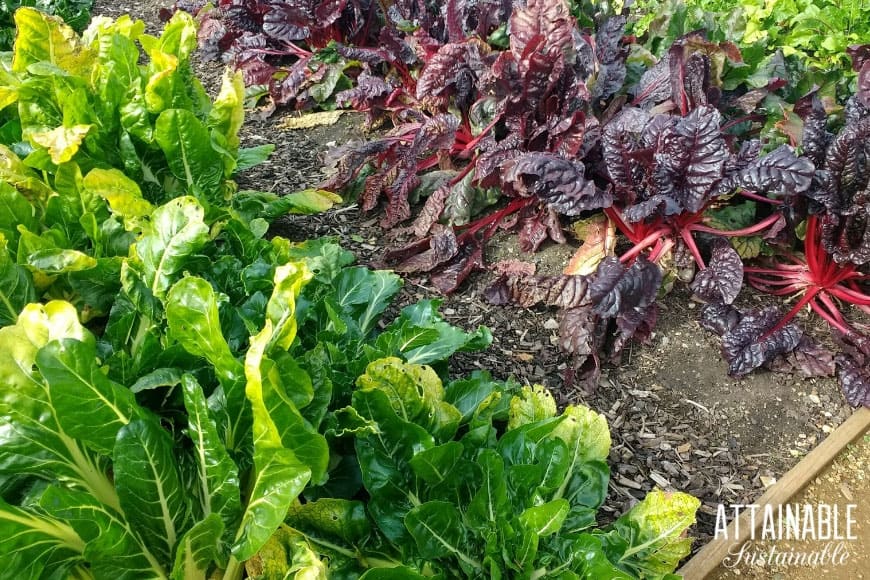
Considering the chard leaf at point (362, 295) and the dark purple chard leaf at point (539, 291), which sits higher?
the chard leaf at point (362, 295)

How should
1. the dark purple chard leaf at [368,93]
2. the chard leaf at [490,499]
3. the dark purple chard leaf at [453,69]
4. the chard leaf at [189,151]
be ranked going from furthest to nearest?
1. the dark purple chard leaf at [368,93]
2. the dark purple chard leaf at [453,69]
3. the chard leaf at [189,151]
4. the chard leaf at [490,499]

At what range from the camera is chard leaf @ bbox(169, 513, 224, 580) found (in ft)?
4.02

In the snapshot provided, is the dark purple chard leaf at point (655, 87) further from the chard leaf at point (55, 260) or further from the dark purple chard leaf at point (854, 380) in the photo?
the chard leaf at point (55, 260)

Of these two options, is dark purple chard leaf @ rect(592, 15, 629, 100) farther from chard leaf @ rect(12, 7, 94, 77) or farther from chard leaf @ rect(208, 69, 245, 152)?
chard leaf @ rect(12, 7, 94, 77)

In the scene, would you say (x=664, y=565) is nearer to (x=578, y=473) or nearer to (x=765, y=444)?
(x=578, y=473)

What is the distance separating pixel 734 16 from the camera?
3439 millimetres

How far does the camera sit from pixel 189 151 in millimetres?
2238

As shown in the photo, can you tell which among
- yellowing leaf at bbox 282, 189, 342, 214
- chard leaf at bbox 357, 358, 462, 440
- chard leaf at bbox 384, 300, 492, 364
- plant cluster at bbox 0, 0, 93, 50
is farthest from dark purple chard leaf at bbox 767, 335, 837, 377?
plant cluster at bbox 0, 0, 93, 50

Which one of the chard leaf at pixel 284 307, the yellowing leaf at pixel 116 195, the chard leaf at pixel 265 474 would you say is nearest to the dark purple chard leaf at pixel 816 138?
the chard leaf at pixel 284 307

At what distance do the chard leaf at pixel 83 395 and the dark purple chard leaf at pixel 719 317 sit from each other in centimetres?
203

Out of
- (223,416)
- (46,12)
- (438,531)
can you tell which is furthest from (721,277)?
(46,12)

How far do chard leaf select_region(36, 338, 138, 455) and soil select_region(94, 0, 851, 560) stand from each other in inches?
52.1

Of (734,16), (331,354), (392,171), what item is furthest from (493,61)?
(331,354)

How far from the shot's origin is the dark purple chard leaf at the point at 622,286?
93.4 inches
